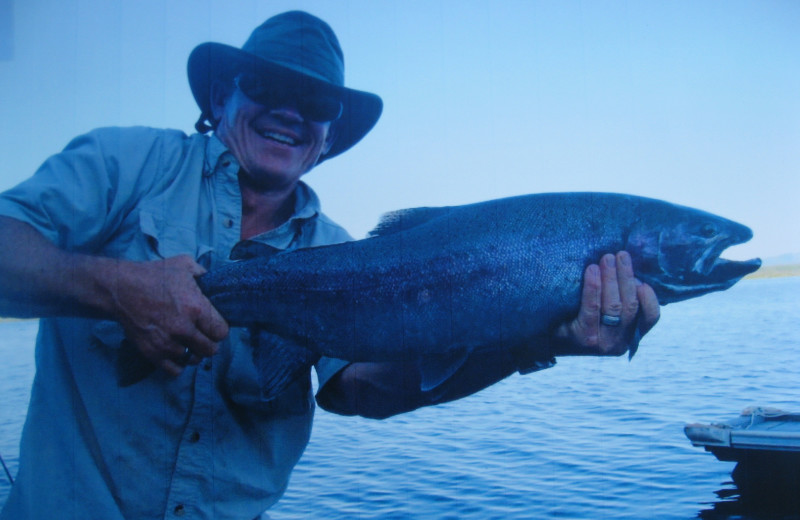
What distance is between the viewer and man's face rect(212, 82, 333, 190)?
146 inches

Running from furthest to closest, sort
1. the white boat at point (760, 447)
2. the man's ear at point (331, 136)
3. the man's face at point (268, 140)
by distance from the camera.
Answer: the white boat at point (760, 447)
the man's ear at point (331, 136)
the man's face at point (268, 140)

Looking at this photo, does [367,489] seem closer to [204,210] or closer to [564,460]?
[564,460]

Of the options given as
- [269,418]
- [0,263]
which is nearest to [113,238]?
[0,263]

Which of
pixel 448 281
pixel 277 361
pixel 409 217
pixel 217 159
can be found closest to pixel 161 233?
pixel 217 159

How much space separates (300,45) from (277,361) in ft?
6.40

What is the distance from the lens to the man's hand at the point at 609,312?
3289mm

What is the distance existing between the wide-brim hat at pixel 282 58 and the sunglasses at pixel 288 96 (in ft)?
0.13

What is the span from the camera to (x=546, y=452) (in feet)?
Answer: 59.8

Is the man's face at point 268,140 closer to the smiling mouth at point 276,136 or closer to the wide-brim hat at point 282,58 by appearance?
the smiling mouth at point 276,136

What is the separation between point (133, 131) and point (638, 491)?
14.4 m

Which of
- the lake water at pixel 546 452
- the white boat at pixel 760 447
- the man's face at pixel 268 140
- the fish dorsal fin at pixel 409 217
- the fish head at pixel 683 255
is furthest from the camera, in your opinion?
the lake water at pixel 546 452

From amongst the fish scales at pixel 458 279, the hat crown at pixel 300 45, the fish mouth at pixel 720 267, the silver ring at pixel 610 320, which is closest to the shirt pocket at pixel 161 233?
the fish scales at pixel 458 279

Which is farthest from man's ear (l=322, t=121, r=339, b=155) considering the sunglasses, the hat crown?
the sunglasses

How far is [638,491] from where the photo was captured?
1462cm
